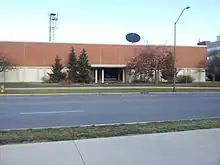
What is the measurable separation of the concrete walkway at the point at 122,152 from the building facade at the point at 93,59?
1350 inches

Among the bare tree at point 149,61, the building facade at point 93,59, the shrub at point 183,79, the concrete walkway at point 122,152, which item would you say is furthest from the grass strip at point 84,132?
the shrub at point 183,79

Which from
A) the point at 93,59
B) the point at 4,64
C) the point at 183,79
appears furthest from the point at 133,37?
the point at 4,64

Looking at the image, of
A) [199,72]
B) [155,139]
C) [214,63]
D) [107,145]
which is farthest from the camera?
[214,63]

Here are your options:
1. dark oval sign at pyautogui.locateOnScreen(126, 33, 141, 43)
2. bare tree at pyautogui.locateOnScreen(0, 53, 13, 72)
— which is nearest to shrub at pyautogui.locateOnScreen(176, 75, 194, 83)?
dark oval sign at pyautogui.locateOnScreen(126, 33, 141, 43)

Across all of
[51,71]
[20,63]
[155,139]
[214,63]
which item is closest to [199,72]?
[214,63]

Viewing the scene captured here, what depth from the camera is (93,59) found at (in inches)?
1593

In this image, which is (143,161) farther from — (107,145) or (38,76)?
(38,76)

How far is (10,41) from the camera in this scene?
38.3 m

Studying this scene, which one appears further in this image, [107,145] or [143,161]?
[107,145]

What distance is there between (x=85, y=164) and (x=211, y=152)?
249cm

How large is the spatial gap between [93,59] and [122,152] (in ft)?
120

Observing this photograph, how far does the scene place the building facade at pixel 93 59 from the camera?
3822cm

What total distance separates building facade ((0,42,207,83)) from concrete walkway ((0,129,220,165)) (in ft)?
112

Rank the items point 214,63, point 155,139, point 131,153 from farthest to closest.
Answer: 1. point 214,63
2. point 155,139
3. point 131,153
